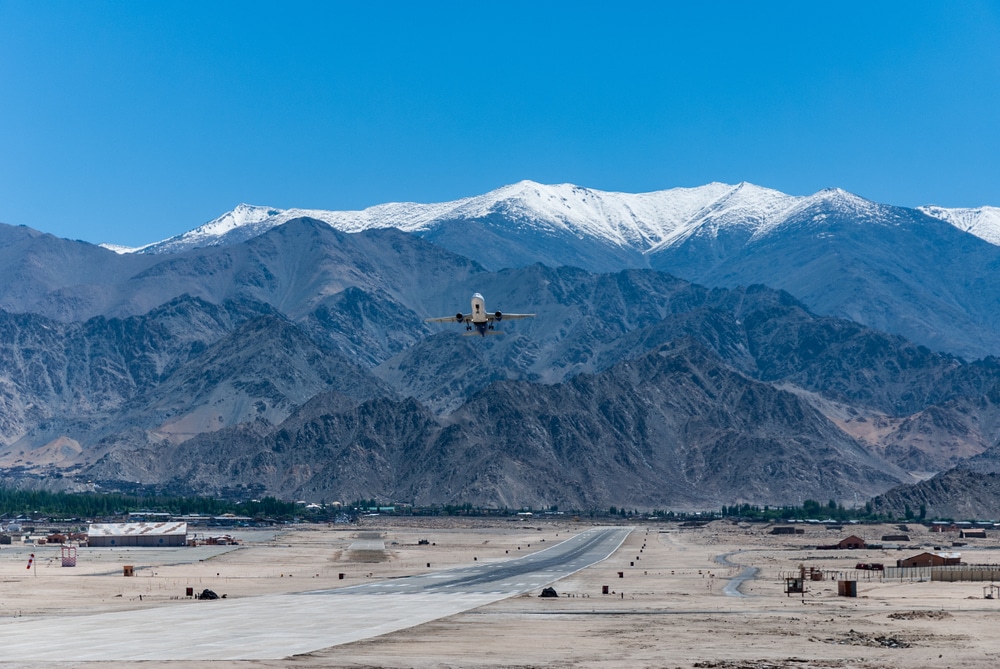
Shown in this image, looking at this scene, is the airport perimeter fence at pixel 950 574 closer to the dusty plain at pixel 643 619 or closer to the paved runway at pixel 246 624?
the dusty plain at pixel 643 619

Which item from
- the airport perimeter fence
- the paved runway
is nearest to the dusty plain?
the paved runway

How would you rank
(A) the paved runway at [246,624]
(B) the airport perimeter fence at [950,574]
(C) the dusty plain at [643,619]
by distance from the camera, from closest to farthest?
1. (C) the dusty plain at [643,619]
2. (A) the paved runway at [246,624]
3. (B) the airport perimeter fence at [950,574]

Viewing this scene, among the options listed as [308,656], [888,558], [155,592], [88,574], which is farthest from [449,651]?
[888,558]

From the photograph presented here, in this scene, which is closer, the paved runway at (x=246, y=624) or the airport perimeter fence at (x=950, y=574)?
the paved runway at (x=246, y=624)

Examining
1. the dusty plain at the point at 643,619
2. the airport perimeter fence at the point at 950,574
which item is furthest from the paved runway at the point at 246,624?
the airport perimeter fence at the point at 950,574

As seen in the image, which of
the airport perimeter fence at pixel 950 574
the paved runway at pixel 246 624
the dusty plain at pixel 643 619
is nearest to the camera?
the dusty plain at pixel 643 619

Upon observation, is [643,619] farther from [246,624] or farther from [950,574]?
[950,574]
